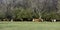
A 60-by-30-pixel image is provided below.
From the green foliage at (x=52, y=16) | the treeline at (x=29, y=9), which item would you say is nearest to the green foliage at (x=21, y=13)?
the treeline at (x=29, y=9)

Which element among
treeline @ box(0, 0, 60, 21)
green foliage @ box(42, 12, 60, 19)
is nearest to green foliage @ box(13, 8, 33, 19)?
treeline @ box(0, 0, 60, 21)

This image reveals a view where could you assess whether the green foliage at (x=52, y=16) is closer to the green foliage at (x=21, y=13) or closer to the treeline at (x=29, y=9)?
the treeline at (x=29, y=9)

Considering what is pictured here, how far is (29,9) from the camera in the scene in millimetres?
55125

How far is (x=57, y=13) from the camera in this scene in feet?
179

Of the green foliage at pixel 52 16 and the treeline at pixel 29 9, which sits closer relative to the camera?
the green foliage at pixel 52 16

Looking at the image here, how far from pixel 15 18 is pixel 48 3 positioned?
14.4m

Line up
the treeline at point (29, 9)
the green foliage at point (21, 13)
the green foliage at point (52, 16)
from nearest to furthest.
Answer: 1. the green foliage at point (52, 16)
2. the green foliage at point (21, 13)
3. the treeline at point (29, 9)

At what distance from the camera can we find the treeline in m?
51.7

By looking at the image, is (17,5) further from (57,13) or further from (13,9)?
(57,13)

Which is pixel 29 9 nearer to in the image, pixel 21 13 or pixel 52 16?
pixel 21 13

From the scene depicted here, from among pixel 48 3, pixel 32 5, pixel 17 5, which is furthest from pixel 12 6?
pixel 48 3

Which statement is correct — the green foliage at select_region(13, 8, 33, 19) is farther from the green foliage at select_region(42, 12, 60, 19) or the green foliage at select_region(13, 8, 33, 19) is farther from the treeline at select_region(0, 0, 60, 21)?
the green foliage at select_region(42, 12, 60, 19)

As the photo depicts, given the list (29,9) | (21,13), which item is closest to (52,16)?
(29,9)

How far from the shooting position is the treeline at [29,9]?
51688mm
